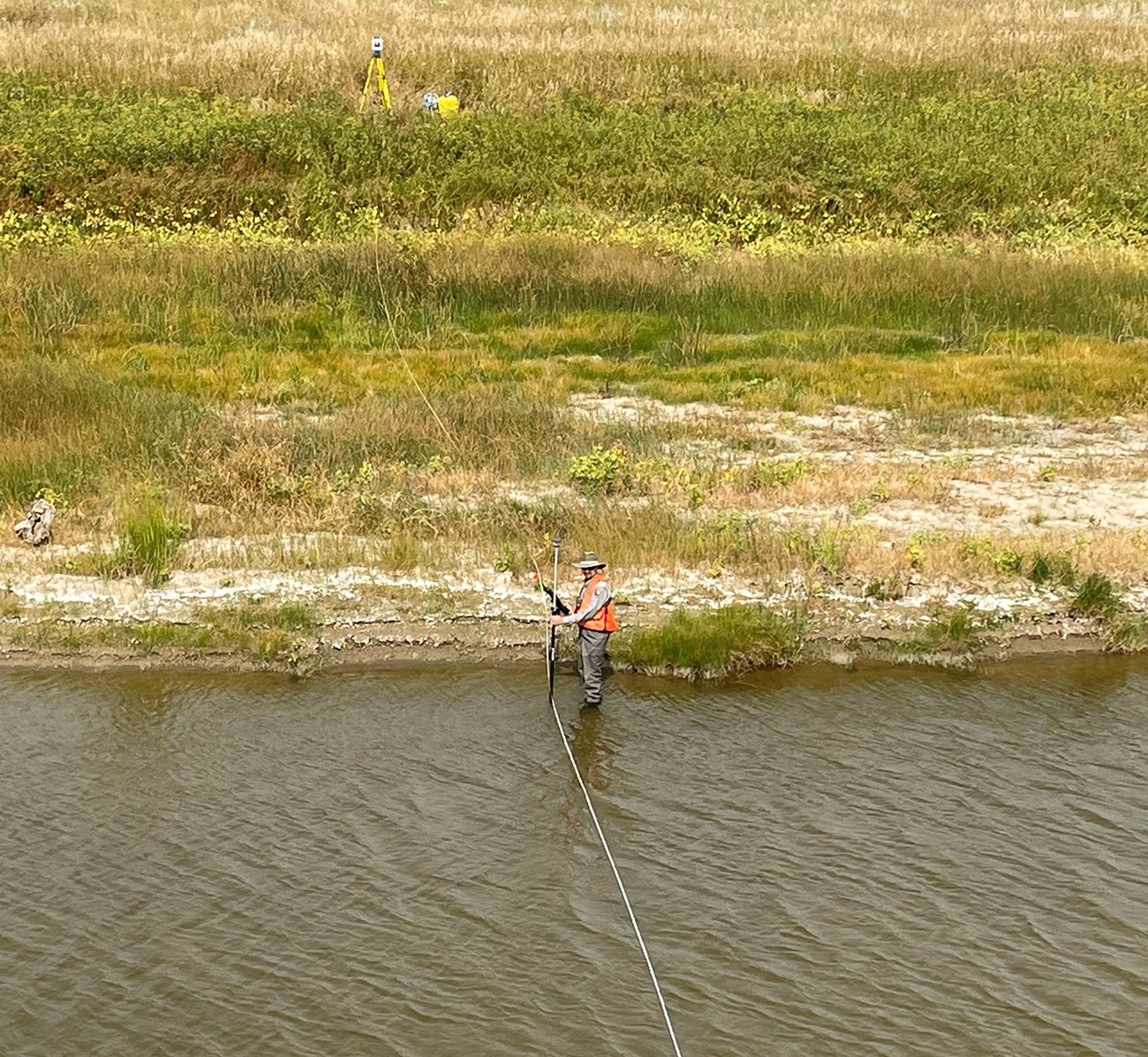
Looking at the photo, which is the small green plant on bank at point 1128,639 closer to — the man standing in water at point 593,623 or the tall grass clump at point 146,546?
the man standing in water at point 593,623

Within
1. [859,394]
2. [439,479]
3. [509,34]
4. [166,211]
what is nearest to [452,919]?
[439,479]

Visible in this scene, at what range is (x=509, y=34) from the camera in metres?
42.0

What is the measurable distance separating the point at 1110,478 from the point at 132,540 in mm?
10708

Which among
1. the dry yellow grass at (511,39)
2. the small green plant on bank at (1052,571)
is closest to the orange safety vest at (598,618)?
the small green plant on bank at (1052,571)

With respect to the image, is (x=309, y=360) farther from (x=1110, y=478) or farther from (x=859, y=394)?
(x=1110, y=478)

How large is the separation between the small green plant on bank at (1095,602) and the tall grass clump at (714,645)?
8.62 feet

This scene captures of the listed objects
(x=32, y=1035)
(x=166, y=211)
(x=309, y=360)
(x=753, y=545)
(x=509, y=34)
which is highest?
(x=509, y=34)

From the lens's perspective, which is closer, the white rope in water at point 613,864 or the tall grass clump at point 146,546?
the white rope in water at point 613,864

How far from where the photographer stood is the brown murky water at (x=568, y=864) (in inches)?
362

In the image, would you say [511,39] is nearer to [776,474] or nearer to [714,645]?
[776,474]

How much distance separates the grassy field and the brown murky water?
2.41m

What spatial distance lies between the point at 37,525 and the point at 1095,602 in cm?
993

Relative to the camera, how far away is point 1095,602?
14828 mm

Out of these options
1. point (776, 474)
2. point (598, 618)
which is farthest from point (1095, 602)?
point (598, 618)
